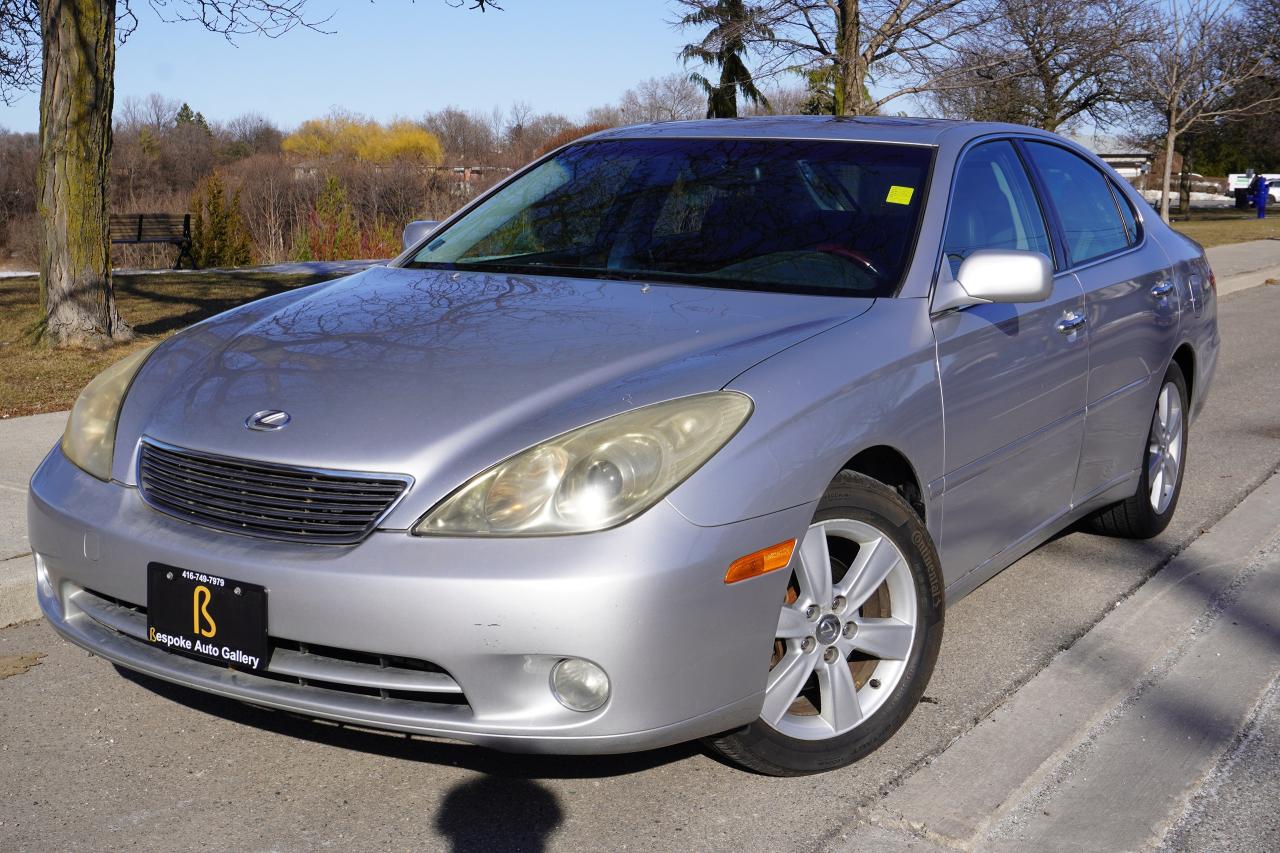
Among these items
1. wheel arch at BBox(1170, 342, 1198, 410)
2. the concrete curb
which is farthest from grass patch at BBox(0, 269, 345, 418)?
the concrete curb

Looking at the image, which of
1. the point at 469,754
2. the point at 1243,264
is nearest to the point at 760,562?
the point at 469,754

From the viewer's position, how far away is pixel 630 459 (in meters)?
2.72

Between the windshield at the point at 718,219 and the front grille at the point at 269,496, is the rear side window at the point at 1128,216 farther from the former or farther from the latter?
the front grille at the point at 269,496

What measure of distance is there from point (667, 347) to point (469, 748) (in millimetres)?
1128

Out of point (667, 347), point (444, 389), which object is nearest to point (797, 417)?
point (667, 347)

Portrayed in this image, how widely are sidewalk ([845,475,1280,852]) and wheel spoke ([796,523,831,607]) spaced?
51 cm

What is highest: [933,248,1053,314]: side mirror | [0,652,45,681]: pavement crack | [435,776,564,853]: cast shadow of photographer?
[933,248,1053,314]: side mirror

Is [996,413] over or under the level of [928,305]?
under

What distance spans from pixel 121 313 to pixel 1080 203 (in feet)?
29.6

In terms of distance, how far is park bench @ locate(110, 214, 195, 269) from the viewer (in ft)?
79.0

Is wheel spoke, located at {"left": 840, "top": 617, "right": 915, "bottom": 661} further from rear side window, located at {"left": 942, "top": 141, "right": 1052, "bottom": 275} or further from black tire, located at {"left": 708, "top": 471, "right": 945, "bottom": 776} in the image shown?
rear side window, located at {"left": 942, "top": 141, "right": 1052, "bottom": 275}

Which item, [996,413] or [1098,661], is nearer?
[996,413]

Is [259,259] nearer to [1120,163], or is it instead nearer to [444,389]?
[444,389]

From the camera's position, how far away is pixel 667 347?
3.13m
